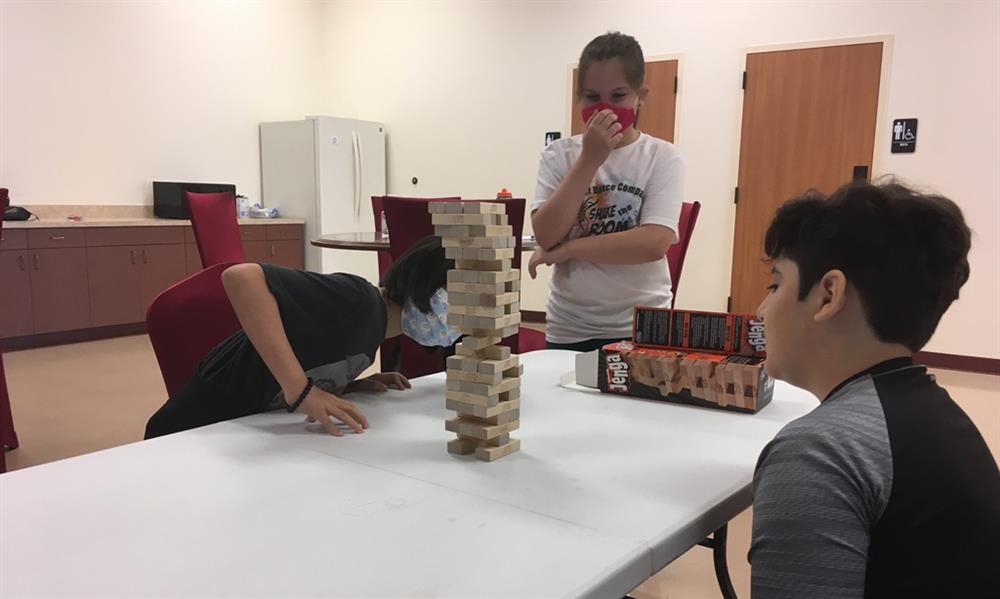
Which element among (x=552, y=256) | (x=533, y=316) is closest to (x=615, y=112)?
(x=552, y=256)

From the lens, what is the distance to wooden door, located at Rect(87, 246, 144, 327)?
4.96m

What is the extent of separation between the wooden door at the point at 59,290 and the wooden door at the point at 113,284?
2.1 inches

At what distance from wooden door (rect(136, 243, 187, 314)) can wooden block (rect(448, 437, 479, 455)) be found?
4981 mm

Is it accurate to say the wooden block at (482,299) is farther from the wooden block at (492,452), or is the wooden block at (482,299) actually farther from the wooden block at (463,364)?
the wooden block at (492,452)

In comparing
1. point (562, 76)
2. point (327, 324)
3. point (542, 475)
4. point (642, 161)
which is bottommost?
point (542, 475)

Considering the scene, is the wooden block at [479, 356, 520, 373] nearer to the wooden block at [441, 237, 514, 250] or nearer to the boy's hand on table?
the wooden block at [441, 237, 514, 250]

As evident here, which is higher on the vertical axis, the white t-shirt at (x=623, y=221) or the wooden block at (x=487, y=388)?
the white t-shirt at (x=623, y=221)

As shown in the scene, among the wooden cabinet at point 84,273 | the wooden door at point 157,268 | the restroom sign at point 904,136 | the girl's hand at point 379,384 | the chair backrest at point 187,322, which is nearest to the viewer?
the girl's hand at point 379,384

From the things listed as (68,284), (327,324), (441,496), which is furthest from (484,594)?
(68,284)

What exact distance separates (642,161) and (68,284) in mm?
4653

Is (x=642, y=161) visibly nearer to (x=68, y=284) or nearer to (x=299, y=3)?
(x=68, y=284)

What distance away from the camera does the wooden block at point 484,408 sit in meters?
0.91

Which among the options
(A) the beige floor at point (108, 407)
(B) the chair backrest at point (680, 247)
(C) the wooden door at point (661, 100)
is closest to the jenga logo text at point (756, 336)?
(A) the beige floor at point (108, 407)

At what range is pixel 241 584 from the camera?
2.00 feet
